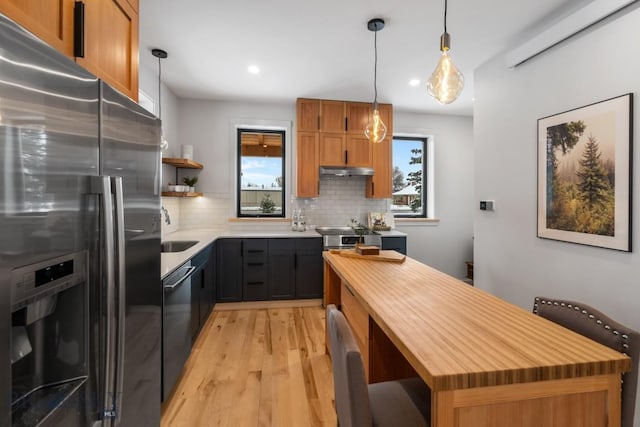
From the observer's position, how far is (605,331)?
1.15 metres

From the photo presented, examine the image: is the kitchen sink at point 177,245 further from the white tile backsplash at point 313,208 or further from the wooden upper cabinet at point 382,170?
the wooden upper cabinet at point 382,170

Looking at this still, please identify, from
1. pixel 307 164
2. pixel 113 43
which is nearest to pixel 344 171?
pixel 307 164

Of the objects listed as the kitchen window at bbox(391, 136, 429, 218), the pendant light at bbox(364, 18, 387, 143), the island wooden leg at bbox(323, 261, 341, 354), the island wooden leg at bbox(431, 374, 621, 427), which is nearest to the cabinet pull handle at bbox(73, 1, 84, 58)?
the island wooden leg at bbox(431, 374, 621, 427)

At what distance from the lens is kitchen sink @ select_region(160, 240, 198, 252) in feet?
10.7

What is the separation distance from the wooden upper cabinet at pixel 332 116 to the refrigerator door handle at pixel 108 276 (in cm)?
347

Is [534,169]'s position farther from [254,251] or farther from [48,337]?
[48,337]

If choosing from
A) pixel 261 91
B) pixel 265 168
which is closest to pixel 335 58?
pixel 261 91

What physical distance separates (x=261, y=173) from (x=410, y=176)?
2318 millimetres

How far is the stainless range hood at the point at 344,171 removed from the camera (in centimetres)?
412

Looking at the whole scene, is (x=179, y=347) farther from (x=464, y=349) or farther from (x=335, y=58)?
(x=335, y=58)

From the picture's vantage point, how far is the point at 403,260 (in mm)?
2312

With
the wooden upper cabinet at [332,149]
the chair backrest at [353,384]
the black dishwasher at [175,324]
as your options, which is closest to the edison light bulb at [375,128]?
the wooden upper cabinet at [332,149]

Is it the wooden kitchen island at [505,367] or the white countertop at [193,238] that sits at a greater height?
the white countertop at [193,238]

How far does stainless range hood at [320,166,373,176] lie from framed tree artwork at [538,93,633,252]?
2.08 m
